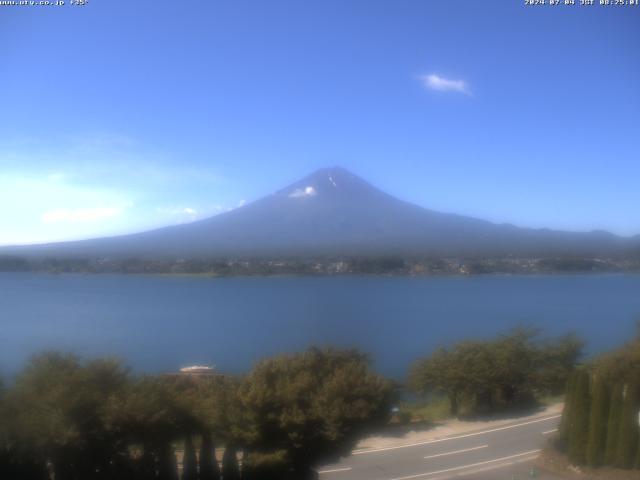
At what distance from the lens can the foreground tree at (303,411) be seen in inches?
207

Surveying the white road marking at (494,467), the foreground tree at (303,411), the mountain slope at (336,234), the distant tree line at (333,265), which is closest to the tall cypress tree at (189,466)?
the foreground tree at (303,411)

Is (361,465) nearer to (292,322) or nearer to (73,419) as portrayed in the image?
(73,419)

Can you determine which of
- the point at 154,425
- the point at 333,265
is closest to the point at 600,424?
the point at 154,425

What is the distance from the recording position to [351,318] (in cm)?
2498

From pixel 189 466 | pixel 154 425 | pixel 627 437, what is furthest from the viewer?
pixel 627 437

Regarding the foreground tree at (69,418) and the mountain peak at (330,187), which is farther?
the mountain peak at (330,187)

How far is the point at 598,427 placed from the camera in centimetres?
553

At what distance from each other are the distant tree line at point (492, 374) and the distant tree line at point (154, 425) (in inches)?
133

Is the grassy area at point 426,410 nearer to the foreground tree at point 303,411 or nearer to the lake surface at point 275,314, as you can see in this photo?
the foreground tree at point 303,411

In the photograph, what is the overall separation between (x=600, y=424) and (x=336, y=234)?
4922 centimetres

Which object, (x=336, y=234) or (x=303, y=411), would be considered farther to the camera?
(x=336, y=234)

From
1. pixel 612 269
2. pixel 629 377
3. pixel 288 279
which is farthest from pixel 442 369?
pixel 612 269

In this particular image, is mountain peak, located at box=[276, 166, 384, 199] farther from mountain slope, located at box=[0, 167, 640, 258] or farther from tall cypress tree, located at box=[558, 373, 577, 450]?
tall cypress tree, located at box=[558, 373, 577, 450]

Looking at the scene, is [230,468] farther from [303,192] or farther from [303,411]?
[303,192]
